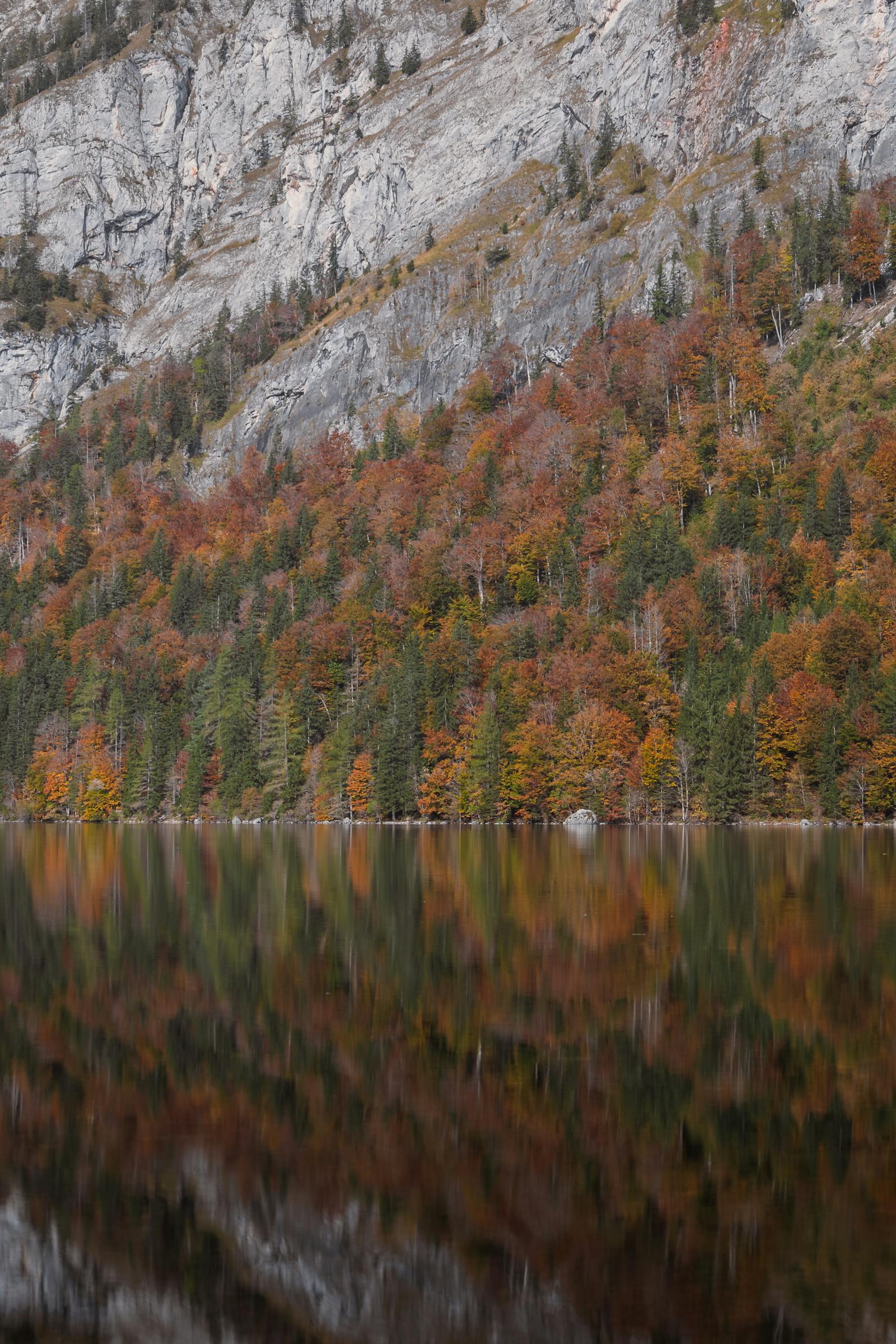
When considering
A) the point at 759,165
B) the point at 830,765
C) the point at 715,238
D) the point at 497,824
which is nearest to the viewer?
the point at 830,765

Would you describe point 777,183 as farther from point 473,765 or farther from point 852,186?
point 473,765

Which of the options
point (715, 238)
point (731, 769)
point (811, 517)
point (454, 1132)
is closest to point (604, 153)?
point (715, 238)

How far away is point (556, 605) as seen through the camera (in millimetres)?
120188

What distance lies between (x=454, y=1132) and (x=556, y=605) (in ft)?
350

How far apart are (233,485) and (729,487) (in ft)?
292

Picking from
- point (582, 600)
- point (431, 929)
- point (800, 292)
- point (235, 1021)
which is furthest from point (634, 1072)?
point (800, 292)

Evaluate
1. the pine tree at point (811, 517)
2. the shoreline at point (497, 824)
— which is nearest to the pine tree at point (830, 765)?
the shoreline at point (497, 824)

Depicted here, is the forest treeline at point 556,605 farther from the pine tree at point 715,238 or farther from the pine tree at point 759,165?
the pine tree at point 759,165

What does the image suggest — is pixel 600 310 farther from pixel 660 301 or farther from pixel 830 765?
pixel 830 765

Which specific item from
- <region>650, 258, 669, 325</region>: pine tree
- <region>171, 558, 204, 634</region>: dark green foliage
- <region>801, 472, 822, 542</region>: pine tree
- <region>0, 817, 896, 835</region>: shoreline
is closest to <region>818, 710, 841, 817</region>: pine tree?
<region>0, 817, 896, 835</region>: shoreline

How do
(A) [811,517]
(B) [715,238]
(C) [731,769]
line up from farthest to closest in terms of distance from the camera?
(B) [715,238] < (A) [811,517] < (C) [731,769]

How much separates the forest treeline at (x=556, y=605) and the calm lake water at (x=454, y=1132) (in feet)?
224

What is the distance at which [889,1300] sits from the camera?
10.4 meters

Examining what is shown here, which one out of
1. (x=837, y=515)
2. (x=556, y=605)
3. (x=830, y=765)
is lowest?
(x=830, y=765)
